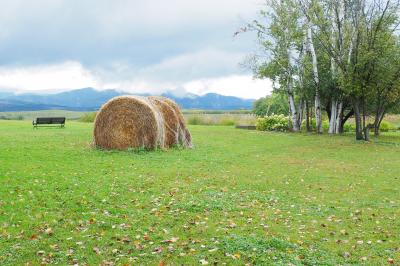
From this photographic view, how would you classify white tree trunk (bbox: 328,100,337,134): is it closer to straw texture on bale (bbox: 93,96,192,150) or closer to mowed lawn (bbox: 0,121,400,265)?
mowed lawn (bbox: 0,121,400,265)

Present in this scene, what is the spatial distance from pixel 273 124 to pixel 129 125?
2186cm

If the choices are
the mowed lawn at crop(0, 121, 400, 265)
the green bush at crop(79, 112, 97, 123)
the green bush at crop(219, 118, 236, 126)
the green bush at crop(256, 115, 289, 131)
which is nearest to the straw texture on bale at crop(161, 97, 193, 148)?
the mowed lawn at crop(0, 121, 400, 265)

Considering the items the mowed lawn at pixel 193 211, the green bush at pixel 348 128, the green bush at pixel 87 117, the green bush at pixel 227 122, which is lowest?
the mowed lawn at pixel 193 211

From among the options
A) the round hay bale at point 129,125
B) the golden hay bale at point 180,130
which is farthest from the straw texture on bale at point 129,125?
the golden hay bale at point 180,130

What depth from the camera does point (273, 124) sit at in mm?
39719

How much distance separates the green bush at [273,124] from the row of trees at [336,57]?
1007 millimetres

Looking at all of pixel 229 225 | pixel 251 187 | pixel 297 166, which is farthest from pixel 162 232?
pixel 297 166

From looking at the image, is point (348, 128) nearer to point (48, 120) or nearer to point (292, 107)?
point (292, 107)

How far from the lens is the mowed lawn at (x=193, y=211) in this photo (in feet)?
23.3

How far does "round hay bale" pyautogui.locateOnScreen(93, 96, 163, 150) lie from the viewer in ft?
66.4

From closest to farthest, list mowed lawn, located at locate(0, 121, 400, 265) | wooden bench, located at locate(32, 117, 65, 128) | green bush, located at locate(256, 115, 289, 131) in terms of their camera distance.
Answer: mowed lawn, located at locate(0, 121, 400, 265)
wooden bench, located at locate(32, 117, 65, 128)
green bush, located at locate(256, 115, 289, 131)

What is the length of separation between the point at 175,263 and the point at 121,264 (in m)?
0.81

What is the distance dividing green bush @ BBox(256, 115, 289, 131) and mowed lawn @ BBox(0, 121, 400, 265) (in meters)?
21.8

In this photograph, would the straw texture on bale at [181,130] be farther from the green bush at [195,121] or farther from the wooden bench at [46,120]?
the green bush at [195,121]
